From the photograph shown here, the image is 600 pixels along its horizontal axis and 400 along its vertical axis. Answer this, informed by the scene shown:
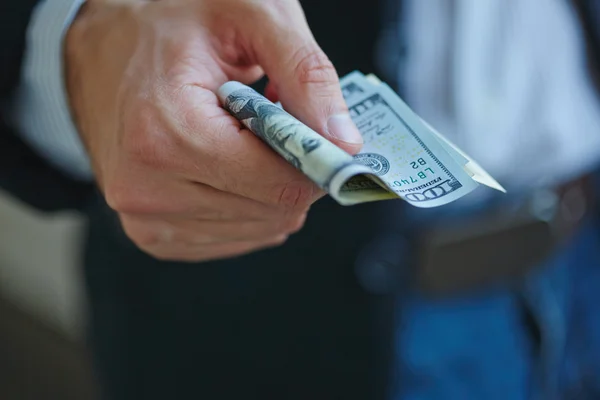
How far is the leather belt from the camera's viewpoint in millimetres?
825

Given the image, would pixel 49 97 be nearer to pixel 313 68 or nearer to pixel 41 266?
pixel 313 68

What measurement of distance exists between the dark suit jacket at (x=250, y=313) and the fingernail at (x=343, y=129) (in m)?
0.32

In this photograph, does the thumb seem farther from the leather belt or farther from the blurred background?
the blurred background

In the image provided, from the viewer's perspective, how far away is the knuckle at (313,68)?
0.42 meters

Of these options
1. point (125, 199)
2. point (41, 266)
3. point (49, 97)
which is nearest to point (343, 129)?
point (125, 199)

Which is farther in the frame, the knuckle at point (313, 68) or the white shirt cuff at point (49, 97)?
the white shirt cuff at point (49, 97)

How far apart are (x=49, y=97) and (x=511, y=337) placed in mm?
658

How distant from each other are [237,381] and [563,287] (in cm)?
46

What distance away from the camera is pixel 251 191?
1.35 ft

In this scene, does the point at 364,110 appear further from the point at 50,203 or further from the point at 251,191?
the point at 50,203

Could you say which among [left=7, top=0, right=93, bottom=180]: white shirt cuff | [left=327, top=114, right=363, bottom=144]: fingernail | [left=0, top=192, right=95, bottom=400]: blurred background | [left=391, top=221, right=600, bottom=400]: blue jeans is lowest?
[left=0, top=192, right=95, bottom=400]: blurred background

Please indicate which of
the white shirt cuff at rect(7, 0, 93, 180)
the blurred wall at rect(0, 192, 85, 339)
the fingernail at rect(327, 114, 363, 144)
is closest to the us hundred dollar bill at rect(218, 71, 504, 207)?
the fingernail at rect(327, 114, 363, 144)

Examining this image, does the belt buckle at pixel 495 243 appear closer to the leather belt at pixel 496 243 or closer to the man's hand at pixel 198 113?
the leather belt at pixel 496 243

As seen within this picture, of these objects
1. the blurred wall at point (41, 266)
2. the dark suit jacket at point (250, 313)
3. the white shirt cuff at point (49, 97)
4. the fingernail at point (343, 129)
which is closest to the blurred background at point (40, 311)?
the blurred wall at point (41, 266)
